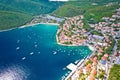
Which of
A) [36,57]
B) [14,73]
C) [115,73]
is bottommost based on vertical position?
[115,73]

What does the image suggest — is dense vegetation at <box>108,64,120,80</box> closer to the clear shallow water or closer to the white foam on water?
the clear shallow water

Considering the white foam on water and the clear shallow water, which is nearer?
the white foam on water

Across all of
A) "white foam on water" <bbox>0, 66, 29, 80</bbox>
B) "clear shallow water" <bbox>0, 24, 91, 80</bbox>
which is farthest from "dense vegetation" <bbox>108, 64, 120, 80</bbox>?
"white foam on water" <bbox>0, 66, 29, 80</bbox>

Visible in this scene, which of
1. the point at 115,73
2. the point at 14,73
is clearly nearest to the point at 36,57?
the point at 14,73

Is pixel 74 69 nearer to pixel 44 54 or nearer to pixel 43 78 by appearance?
pixel 43 78

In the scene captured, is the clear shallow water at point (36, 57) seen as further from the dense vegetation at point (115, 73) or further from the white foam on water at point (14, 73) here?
the dense vegetation at point (115, 73)

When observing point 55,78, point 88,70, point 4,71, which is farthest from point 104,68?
point 4,71

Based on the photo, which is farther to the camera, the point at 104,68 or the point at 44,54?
the point at 44,54

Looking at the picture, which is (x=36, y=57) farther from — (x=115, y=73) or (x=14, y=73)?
(x=115, y=73)
